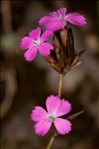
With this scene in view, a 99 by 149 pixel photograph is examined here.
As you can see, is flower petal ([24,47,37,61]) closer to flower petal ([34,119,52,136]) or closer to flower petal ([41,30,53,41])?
flower petal ([41,30,53,41])

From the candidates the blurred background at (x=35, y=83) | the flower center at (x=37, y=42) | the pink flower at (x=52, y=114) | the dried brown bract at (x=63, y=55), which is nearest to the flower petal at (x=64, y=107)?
the pink flower at (x=52, y=114)

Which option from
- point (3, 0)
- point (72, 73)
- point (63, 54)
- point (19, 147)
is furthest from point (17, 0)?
point (63, 54)

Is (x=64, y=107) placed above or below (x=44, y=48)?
below

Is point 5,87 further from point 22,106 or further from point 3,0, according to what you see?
point 3,0

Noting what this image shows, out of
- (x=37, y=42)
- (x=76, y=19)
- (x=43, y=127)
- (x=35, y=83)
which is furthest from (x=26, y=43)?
(x=35, y=83)

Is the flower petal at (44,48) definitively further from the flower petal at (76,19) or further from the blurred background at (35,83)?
the blurred background at (35,83)

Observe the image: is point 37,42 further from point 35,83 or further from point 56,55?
point 35,83

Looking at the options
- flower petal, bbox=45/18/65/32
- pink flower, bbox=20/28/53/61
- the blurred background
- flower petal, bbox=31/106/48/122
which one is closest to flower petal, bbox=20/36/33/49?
pink flower, bbox=20/28/53/61
